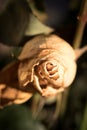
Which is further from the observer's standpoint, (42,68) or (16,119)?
(16,119)

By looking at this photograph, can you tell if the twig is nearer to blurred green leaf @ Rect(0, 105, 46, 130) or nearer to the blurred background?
the blurred background

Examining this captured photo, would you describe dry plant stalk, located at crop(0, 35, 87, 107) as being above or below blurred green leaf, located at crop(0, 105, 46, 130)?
above

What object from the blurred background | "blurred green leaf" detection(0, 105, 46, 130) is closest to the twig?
the blurred background

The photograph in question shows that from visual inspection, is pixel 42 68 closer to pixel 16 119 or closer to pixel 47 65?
pixel 47 65

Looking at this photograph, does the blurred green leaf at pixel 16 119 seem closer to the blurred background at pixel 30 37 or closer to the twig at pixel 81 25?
the blurred background at pixel 30 37

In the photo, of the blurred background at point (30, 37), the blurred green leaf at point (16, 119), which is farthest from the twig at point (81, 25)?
the blurred green leaf at point (16, 119)

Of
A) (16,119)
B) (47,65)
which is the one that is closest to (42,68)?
(47,65)

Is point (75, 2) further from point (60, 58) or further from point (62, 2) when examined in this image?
point (60, 58)
